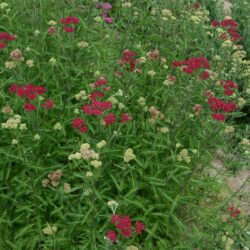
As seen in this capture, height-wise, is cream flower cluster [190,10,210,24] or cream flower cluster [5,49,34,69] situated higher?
cream flower cluster [190,10,210,24]

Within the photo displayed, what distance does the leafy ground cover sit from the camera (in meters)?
3.38

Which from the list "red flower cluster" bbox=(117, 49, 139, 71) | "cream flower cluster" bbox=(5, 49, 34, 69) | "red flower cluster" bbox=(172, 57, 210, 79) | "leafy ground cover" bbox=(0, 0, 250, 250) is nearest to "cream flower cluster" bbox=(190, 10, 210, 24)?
"leafy ground cover" bbox=(0, 0, 250, 250)

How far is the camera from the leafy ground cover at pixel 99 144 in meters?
3.38

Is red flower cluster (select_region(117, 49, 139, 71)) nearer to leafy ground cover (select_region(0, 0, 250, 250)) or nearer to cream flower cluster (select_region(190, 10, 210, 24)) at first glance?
leafy ground cover (select_region(0, 0, 250, 250))

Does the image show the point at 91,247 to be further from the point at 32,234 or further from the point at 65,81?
the point at 65,81

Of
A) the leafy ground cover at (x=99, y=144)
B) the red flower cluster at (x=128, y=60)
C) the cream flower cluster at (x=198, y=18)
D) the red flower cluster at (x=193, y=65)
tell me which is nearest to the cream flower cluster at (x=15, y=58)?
the leafy ground cover at (x=99, y=144)

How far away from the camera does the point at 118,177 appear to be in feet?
11.9

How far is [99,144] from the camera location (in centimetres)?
300

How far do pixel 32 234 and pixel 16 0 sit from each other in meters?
2.46

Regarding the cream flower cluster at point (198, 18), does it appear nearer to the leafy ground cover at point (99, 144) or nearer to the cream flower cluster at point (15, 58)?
the leafy ground cover at point (99, 144)

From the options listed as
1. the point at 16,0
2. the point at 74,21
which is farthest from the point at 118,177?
the point at 16,0

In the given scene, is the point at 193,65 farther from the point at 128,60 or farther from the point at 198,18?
the point at 198,18

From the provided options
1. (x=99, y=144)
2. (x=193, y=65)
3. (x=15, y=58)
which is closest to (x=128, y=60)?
(x=193, y=65)

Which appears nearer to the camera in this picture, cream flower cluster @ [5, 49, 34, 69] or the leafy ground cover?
the leafy ground cover
